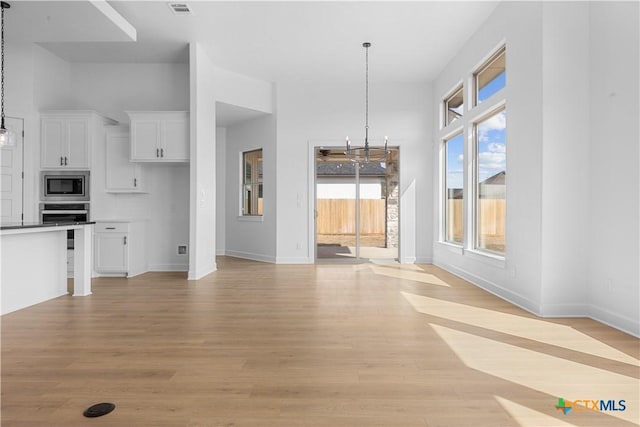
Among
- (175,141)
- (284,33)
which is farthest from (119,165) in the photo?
(284,33)

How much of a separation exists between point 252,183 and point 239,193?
417 millimetres

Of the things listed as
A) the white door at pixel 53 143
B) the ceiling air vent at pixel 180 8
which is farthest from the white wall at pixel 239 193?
the white door at pixel 53 143

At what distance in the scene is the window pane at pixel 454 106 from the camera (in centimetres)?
651

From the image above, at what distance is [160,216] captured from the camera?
6742mm

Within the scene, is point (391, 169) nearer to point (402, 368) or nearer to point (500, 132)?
point (500, 132)

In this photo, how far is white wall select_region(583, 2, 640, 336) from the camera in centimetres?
321

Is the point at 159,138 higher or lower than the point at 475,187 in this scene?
higher

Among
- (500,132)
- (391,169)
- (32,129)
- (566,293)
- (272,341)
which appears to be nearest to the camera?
(272,341)

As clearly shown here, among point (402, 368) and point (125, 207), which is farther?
point (125, 207)

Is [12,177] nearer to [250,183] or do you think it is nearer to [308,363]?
[250,183]

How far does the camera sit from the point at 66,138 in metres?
5.98

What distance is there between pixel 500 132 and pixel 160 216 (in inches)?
216

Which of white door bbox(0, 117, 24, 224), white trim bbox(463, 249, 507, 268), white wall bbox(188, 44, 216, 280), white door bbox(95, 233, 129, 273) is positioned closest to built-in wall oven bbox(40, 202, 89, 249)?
white door bbox(0, 117, 24, 224)

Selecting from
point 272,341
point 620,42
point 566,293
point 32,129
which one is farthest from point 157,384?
point 32,129
